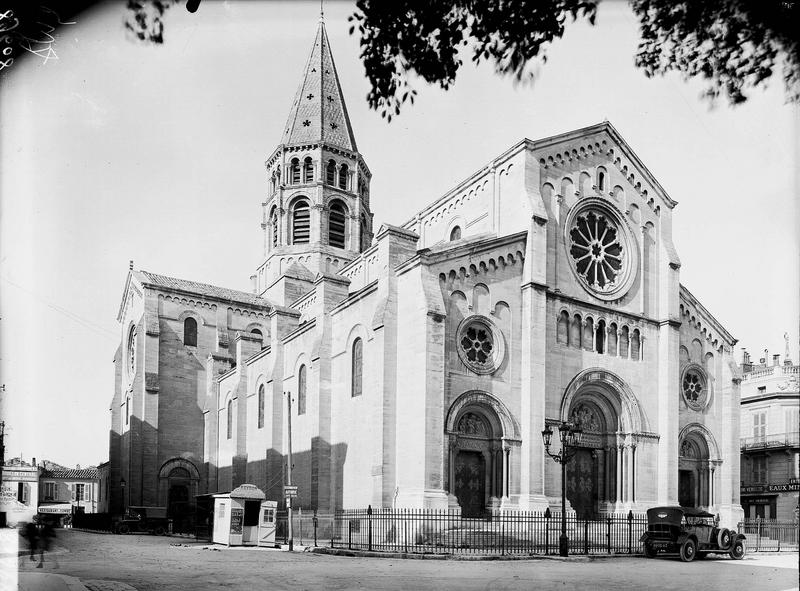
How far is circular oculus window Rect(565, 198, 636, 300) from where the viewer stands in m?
30.6

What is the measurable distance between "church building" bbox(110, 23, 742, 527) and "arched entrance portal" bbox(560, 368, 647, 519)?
7 centimetres

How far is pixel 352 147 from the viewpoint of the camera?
178 ft

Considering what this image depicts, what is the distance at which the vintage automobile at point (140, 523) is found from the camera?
39250 millimetres

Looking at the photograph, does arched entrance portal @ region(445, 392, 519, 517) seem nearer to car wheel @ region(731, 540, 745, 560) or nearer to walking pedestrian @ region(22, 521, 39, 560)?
car wheel @ region(731, 540, 745, 560)

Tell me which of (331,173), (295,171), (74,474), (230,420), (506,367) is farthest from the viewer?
(74,474)

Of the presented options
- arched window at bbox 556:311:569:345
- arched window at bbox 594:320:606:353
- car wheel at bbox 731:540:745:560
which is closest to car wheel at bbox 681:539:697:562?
car wheel at bbox 731:540:745:560

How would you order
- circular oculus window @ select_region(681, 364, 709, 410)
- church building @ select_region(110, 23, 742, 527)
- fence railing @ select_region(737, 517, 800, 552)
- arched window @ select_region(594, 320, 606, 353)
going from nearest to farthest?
church building @ select_region(110, 23, 742, 527)
fence railing @ select_region(737, 517, 800, 552)
arched window @ select_region(594, 320, 606, 353)
circular oculus window @ select_region(681, 364, 709, 410)

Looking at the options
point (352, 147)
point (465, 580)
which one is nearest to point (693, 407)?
point (465, 580)

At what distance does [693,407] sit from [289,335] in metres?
19.2

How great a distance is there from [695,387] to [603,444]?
6.16 meters

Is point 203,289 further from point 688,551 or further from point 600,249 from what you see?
point 688,551

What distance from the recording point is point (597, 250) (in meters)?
31.5

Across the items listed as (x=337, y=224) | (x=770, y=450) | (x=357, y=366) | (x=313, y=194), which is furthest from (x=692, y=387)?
(x=313, y=194)

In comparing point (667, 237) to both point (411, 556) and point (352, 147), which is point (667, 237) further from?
point (352, 147)
